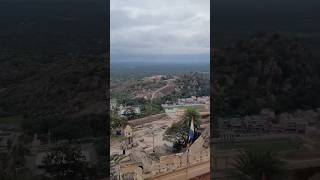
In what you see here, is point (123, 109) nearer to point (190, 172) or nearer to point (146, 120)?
point (146, 120)

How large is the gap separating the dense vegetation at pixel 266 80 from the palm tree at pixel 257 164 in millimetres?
443

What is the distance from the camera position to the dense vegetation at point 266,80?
5.06 metres

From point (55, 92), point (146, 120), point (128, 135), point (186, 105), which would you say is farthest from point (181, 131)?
point (55, 92)

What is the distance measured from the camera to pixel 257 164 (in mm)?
4961

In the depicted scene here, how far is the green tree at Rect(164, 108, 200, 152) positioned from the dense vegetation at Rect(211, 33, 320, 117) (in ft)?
1.84

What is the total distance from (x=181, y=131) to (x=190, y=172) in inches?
19.1

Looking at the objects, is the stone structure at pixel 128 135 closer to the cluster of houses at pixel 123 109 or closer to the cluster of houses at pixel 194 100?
the cluster of houses at pixel 123 109

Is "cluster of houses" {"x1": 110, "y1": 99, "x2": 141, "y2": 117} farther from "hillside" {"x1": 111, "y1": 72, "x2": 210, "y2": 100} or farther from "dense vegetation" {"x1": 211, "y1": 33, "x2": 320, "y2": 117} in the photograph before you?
"dense vegetation" {"x1": 211, "y1": 33, "x2": 320, "y2": 117}

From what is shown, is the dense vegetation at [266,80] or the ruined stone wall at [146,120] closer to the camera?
the dense vegetation at [266,80]

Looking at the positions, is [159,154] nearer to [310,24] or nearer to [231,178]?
[231,178]

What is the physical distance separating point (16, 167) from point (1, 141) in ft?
0.96

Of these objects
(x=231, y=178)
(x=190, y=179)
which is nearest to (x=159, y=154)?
(x=190, y=179)

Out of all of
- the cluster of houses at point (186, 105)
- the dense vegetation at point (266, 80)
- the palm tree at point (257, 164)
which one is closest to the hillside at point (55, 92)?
the cluster of houses at point (186, 105)

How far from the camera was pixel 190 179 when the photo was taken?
555 centimetres
